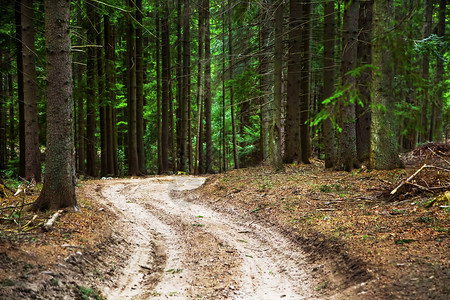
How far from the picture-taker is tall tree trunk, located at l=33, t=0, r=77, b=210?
22.3 ft

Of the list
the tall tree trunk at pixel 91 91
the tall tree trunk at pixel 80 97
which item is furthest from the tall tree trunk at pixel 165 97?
the tall tree trunk at pixel 80 97

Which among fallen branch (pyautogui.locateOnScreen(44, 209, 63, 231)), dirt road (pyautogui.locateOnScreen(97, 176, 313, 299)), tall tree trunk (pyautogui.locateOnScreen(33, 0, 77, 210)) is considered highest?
tall tree trunk (pyautogui.locateOnScreen(33, 0, 77, 210))

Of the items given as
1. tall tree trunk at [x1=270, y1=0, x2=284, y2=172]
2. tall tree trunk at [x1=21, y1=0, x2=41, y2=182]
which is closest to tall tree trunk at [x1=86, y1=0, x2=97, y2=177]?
tall tree trunk at [x1=21, y1=0, x2=41, y2=182]

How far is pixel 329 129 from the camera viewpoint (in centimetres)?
1449

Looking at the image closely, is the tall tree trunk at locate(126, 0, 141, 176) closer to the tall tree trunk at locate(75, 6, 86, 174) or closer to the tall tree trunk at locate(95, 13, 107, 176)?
the tall tree trunk at locate(95, 13, 107, 176)

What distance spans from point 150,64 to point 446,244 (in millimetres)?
25031

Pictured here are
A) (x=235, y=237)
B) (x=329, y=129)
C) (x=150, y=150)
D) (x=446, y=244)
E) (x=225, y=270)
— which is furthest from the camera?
(x=150, y=150)

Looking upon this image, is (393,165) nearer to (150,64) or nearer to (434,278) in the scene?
(434,278)

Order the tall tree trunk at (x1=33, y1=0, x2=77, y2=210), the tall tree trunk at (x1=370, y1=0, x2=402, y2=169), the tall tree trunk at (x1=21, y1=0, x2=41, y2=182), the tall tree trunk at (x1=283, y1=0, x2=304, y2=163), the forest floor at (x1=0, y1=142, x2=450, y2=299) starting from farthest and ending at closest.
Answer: the tall tree trunk at (x1=283, y1=0, x2=304, y2=163) < the tall tree trunk at (x1=21, y1=0, x2=41, y2=182) < the tall tree trunk at (x1=370, y1=0, x2=402, y2=169) < the tall tree trunk at (x1=33, y1=0, x2=77, y2=210) < the forest floor at (x1=0, y1=142, x2=450, y2=299)

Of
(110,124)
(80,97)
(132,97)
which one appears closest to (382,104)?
(132,97)

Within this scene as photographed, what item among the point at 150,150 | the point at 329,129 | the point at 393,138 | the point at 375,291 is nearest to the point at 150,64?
the point at 150,150

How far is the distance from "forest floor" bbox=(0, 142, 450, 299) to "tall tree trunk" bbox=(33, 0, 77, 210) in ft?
1.96

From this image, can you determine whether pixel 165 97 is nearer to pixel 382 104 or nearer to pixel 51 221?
pixel 382 104

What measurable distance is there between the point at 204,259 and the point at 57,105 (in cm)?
451
